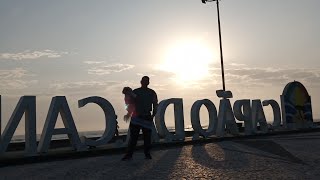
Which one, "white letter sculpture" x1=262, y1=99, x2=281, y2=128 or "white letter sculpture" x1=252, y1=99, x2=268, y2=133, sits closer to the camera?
"white letter sculpture" x1=252, y1=99, x2=268, y2=133

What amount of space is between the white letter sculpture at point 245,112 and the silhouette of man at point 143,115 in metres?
9.53

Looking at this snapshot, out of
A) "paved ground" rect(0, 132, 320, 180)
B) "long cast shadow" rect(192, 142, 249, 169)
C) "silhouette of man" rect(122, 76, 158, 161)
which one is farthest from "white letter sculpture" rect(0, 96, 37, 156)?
"long cast shadow" rect(192, 142, 249, 169)

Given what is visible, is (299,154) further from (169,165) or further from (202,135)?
(202,135)

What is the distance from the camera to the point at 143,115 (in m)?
9.62

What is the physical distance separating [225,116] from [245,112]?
1751mm

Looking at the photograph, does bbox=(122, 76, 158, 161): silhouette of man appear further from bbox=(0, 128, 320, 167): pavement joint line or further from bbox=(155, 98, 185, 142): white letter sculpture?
bbox=(155, 98, 185, 142): white letter sculpture

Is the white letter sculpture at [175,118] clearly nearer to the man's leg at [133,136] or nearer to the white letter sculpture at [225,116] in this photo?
the white letter sculpture at [225,116]

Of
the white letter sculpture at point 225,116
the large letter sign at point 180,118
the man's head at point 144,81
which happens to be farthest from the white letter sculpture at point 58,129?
the white letter sculpture at point 225,116

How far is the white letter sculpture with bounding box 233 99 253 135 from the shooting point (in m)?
18.7

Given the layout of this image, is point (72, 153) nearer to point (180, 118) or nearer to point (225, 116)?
point (180, 118)

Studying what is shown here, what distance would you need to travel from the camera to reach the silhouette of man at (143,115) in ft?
31.3

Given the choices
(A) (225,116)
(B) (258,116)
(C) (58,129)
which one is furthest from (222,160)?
(B) (258,116)

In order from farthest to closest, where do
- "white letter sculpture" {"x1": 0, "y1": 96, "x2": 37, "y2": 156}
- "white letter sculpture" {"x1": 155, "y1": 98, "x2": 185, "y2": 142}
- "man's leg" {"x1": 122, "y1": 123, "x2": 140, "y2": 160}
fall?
"white letter sculpture" {"x1": 155, "y1": 98, "x2": 185, "y2": 142} → "white letter sculpture" {"x1": 0, "y1": 96, "x2": 37, "y2": 156} → "man's leg" {"x1": 122, "y1": 123, "x2": 140, "y2": 160}

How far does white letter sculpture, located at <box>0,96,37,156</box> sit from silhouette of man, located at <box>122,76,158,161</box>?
3275 mm
